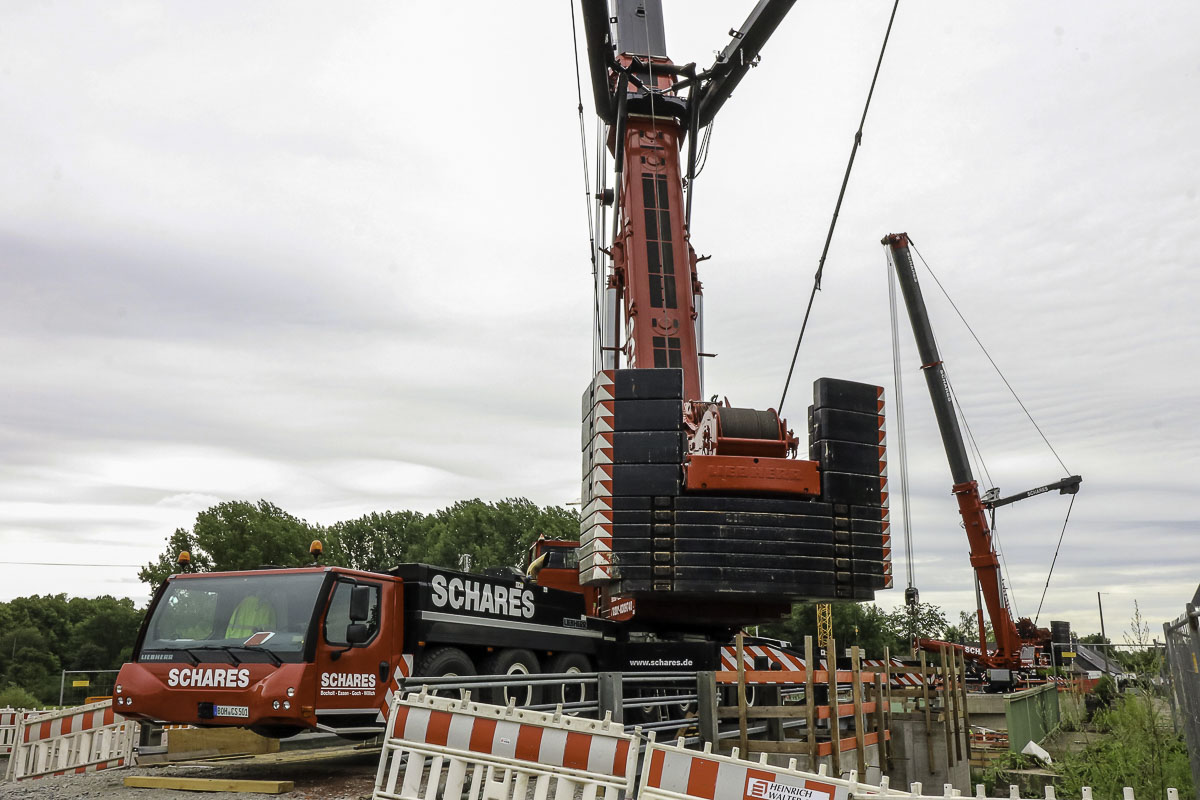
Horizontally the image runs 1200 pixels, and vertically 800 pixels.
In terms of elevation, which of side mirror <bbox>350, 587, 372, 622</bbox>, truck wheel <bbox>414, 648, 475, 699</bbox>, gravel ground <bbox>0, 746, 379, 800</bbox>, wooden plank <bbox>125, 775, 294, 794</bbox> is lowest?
gravel ground <bbox>0, 746, 379, 800</bbox>

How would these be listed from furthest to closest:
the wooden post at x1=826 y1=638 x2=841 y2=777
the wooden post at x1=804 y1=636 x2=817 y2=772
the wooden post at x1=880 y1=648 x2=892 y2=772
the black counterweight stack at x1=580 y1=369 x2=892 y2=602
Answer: the wooden post at x1=880 y1=648 x2=892 y2=772 < the black counterweight stack at x1=580 y1=369 x2=892 y2=602 < the wooden post at x1=826 y1=638 x2=841 y2=777 < the wooden post at x1=804 y1=636 x2=817 y2=772

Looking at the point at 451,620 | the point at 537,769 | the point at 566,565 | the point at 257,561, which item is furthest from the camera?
the point at 257,561

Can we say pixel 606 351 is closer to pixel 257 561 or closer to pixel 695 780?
pixel 695 780

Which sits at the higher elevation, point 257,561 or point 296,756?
point 257,561

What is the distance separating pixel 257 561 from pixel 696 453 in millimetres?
34508

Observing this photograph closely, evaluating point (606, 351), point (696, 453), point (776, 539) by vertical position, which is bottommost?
point (776, 539)

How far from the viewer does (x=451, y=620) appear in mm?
10688

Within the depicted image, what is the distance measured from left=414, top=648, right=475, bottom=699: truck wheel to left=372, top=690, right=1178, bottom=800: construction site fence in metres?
3.55

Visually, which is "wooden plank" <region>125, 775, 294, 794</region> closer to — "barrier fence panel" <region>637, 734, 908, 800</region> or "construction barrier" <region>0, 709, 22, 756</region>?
"barrier fence panel" <region>637, 734, 908, 800</region>

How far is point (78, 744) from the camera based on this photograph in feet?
35.8

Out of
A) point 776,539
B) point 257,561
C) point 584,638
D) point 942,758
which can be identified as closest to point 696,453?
point 776,539

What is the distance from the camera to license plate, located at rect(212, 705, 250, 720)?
8.95 m

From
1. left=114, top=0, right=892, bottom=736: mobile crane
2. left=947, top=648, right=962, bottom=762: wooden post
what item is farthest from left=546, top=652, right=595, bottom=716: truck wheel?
left=947, top=648, right=962, bottom=762: wooden post

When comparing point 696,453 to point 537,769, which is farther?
point 696,453
